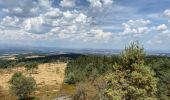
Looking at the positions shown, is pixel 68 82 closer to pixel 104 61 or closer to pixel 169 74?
pixel 104 61

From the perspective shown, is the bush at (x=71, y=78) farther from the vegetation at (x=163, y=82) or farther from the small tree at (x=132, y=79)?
the small tree at (x=132, y=79)

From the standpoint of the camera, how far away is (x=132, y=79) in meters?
30.5

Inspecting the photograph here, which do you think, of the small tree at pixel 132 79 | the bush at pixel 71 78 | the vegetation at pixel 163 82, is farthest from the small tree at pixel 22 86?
the small tree at pixel 132 79

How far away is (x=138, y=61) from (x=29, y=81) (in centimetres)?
9370

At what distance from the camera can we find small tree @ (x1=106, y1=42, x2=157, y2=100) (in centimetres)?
3002

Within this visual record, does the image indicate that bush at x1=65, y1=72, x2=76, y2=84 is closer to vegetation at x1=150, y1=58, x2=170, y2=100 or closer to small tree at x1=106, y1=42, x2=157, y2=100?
vegetation at x1=150, y1=58, x2=170, y2=100

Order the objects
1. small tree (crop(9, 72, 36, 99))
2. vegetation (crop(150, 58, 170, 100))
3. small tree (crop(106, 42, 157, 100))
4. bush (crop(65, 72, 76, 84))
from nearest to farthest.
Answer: small tree (crop(106, 42, 157, 100)) → vegetation (crop(150, 58, 170, 100)) → small tree (crop(9, 72, 36, 99)) → bush (crop(65, 72, 76, 84))

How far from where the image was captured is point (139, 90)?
29.8 meters

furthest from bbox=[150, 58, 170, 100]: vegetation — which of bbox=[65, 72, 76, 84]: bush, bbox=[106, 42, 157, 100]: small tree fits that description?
bbox=[65, 72, 76, 84]: bush

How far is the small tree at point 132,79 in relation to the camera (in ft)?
98.5

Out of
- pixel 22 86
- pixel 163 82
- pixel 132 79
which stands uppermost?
pixel 132 79

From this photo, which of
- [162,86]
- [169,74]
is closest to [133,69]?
[162,86]

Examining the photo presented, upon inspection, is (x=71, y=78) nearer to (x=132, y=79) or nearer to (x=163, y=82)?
(x=163, y=82)

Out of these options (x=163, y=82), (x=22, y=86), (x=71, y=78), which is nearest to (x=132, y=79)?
(x=163, y=82)
